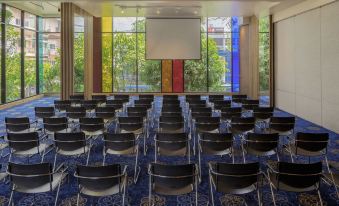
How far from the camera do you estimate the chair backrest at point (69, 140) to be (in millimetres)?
4848

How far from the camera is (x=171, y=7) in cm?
1176

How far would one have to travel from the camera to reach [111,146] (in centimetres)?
486

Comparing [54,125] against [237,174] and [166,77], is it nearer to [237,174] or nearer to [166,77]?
[237,174]

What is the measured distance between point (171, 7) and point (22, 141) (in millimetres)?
8408

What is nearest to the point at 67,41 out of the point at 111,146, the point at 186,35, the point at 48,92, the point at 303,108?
the point at 186,35

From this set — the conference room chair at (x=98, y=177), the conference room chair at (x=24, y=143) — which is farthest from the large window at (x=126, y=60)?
the conference room chair at (x=98, y=177)

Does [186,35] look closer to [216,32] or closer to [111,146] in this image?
[216,32]

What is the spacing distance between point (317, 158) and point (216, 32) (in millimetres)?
11778

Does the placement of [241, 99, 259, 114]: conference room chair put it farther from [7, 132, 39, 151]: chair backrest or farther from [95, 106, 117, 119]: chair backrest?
[7, 132, 39, 151]: chair backrest

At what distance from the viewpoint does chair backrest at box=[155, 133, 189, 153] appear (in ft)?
16.1

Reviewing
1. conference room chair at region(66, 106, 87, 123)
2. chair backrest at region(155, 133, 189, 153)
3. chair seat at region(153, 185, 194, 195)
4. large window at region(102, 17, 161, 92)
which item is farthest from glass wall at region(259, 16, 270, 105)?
chair seat at region(153, 185, 194, 195)

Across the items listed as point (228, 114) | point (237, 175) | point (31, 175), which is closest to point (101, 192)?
point (31, 175)

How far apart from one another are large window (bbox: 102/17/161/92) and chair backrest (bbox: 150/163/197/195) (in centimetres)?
1356

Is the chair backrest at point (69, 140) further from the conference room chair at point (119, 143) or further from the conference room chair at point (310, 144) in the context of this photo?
the conference room chair at point (310, 144)
